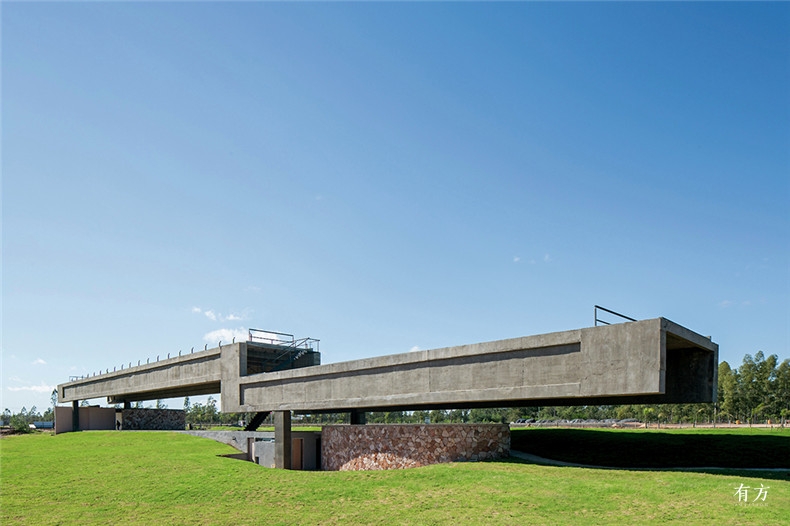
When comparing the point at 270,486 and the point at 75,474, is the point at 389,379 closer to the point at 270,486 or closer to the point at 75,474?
the point at 270,486

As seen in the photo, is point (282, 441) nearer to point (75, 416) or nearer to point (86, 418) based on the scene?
point (86, 418)

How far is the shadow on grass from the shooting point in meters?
22.1

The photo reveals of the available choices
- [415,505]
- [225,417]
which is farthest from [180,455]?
[225,417]

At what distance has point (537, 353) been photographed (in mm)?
19875

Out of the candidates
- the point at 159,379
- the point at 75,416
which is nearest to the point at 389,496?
the point at 159,379

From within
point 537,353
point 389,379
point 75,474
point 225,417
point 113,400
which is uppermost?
point 537,353

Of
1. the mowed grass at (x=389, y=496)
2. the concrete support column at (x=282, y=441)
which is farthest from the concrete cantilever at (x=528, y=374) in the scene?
the mowed grass at (x=389, y=496)

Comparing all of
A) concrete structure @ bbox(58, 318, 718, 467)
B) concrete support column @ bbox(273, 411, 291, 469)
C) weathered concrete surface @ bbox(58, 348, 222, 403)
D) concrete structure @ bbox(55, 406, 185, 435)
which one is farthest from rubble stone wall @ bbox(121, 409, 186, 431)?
concrete support column @ bbox(273, 411, 291, 469)

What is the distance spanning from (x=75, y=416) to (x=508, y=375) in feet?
178

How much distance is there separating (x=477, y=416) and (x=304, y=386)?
72.4m

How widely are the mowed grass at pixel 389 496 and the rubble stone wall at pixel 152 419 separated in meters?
34.5

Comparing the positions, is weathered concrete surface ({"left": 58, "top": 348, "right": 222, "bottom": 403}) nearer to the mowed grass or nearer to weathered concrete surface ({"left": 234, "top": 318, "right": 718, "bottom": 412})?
weathered concrete surface ({"left": 234, "top": 318, "right": 718, "bottom": 412})

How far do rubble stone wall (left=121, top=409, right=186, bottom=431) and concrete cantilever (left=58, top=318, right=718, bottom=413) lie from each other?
30.5 metres

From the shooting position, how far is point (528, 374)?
789 inches
